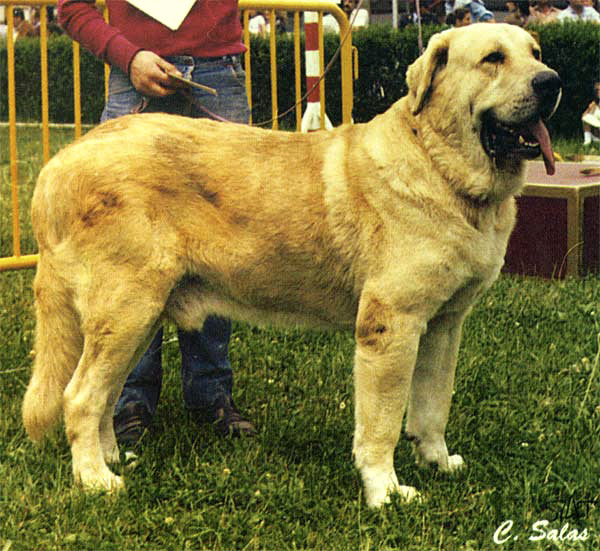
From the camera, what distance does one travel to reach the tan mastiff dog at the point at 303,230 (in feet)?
10.5

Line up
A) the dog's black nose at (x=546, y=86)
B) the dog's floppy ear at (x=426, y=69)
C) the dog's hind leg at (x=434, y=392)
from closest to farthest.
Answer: the dog's black nose at (x=546, y=86) → the dog's floppy ear at (x=426, y=69) → the dog's hind leg at (x=434, y=392)

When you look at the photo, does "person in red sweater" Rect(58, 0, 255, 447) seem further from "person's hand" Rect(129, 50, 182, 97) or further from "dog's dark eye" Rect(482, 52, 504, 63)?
"dog's dark eye" Rect(482, 52, 504, 63)

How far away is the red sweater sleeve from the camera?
12.4ft

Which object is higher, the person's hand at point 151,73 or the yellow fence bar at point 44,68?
the person's hand at point 151,73

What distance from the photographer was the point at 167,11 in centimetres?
387

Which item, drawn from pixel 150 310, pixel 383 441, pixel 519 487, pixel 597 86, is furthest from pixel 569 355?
pixel 597 86

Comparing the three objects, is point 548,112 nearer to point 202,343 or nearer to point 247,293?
point 247,293

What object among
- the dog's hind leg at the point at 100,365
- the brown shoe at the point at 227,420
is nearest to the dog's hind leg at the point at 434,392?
the brown shoe at the point at 227,420

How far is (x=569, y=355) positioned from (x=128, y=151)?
255cm

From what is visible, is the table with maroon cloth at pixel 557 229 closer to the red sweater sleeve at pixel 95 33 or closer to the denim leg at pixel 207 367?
the denim leg at pixel 207 367

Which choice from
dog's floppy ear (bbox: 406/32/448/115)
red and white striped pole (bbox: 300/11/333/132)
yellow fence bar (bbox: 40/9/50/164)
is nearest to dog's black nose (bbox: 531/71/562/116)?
dog's floppy ear (bbox: 406/32/448/115)

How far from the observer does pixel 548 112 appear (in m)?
3.12

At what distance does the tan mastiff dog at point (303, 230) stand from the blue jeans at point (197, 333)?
518 millimetres

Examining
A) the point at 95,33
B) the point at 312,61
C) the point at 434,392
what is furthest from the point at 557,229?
the point at 95,33
